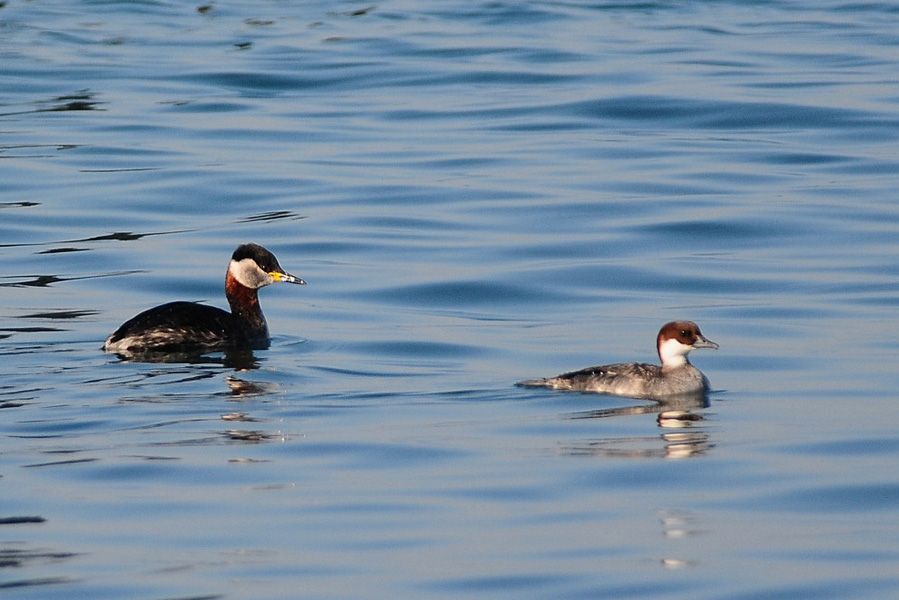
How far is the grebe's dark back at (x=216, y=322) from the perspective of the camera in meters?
14.3


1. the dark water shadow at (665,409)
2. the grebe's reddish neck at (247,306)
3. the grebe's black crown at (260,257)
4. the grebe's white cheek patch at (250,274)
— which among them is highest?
the grebe's black crown at (260,257)

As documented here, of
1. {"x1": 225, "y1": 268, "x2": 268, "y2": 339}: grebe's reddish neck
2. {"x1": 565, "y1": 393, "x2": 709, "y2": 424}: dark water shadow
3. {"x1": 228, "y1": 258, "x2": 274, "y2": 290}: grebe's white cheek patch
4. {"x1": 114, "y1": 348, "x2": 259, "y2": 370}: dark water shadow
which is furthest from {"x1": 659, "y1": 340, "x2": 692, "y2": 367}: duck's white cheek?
{"x1": 228, "y1": 258, "x2": 274, "y2": 290}: grebe's white cheek patch

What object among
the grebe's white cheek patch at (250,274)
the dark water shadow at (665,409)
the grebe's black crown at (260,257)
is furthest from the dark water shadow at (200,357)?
the dark water shadow at (665,409)

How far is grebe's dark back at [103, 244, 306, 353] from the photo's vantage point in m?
14.3

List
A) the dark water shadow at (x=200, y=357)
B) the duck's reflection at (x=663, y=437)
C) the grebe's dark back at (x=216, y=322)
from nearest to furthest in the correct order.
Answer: the duck's reflection at (x=663, y=437) → the dark water shadow at (x=200, y=357) → the grebe's dark back at (x=216, y=322)

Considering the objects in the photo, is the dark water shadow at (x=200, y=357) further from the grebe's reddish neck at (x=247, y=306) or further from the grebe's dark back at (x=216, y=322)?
the grebe's reddish neck at (x=247, y=306)

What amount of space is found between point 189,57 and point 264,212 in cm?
1381

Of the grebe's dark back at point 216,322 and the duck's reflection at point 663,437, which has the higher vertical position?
the grebe's dark back at point 216,322

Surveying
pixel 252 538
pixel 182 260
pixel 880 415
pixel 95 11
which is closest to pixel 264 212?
pixel 182 260

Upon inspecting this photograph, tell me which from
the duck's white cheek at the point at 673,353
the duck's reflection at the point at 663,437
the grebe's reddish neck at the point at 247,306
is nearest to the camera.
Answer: the duck's reflection at the point at 663,437

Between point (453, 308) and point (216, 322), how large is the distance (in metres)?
2.40

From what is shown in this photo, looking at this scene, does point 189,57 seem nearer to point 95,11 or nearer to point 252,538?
point 95,11

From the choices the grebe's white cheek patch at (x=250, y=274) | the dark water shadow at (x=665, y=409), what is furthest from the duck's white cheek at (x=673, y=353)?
the grebe's white cheek patch at (x=250, y=274)

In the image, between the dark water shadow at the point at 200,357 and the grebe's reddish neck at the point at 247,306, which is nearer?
the dark water shadow at the point at 200,357
